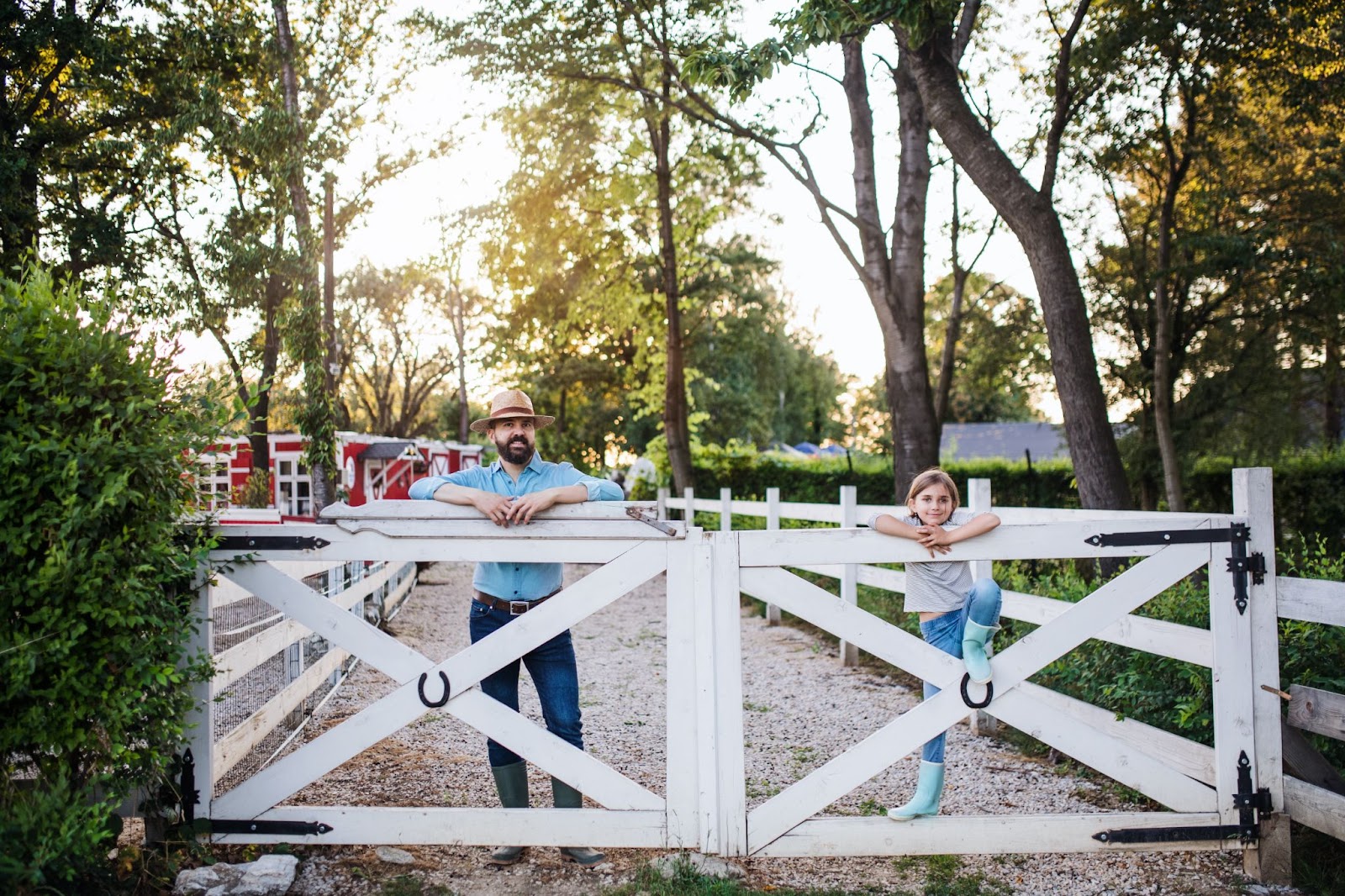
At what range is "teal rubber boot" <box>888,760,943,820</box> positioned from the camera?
411 centimetres

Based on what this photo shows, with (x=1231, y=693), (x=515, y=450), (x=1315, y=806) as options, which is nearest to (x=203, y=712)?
(x=515, y=450)

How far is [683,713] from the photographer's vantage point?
13.1 ft

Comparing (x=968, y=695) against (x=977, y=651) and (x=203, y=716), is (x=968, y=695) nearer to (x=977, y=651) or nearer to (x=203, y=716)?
(x=977, y=651)

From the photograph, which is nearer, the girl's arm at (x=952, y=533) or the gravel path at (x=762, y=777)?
the girl's arm at (x=952, y=533)

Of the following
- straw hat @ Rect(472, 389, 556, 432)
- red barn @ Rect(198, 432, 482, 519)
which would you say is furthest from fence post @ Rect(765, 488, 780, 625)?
red barn @ Rect(198, 432, 482, 519)

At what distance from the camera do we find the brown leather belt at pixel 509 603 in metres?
4.32

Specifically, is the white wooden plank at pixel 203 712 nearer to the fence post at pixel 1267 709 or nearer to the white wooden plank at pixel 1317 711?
the fence post at pixel 1267 709

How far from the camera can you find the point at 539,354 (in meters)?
36.1

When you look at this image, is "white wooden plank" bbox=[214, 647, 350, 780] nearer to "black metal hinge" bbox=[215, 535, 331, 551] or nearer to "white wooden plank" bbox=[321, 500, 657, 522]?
"black metal hinge" bbox=[215, 535, 331, 551]

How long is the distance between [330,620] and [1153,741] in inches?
144

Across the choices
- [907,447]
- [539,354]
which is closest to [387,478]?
[539,354]

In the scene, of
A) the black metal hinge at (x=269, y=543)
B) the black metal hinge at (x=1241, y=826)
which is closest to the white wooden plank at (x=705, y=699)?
the black metal hinge at (x=269, y=543)

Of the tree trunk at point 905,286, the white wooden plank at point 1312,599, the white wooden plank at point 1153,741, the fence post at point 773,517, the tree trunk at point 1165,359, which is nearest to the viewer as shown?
the white wooden plank at point 1312,599

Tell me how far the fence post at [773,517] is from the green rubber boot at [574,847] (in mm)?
7211
